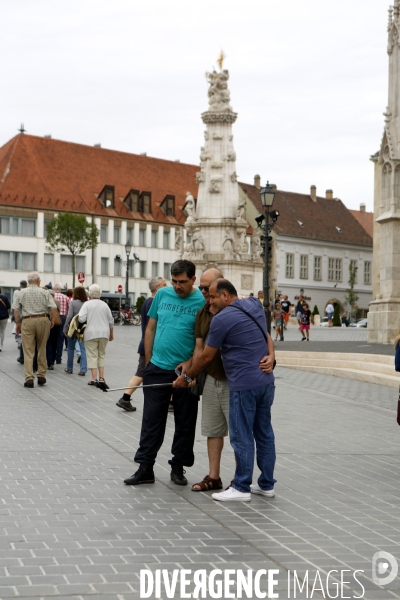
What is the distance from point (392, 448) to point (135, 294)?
246 feet

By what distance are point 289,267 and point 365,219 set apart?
2223cm

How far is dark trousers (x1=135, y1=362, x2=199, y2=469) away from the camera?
8539 mm

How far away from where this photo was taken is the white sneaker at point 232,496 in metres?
7.81

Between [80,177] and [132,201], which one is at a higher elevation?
[80,177]

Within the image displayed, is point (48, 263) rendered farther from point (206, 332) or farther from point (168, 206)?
point (206, 332)

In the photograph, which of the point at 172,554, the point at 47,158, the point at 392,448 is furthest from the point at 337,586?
the point at 47,158

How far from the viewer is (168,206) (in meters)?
88.4

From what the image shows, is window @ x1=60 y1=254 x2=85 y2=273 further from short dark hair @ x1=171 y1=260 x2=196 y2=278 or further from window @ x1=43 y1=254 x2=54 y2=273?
short dark hair @ x1=171 y1=260 x2=196 y2=278

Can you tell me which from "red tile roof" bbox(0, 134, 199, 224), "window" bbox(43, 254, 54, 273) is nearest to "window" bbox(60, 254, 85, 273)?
"window" bbox(43, 254, 54, 273)

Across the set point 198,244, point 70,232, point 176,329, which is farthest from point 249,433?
point 70,232

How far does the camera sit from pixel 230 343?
311 inches

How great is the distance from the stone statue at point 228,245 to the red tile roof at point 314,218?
37.7 metres

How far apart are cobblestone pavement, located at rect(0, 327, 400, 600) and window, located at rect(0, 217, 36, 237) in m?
66.1

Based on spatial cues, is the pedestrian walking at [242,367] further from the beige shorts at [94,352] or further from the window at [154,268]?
the window at [154,268]
